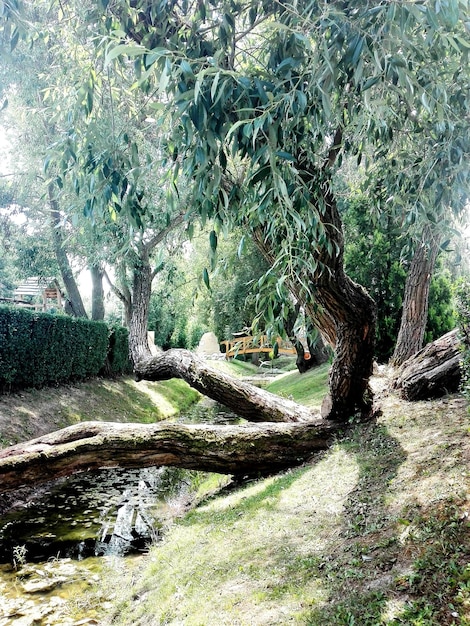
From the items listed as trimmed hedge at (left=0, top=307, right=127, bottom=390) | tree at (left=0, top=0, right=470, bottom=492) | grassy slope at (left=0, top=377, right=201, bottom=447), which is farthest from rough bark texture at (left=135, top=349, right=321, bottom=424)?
trimmed hedge at (left=0, top=307, right=127, bottom=390)

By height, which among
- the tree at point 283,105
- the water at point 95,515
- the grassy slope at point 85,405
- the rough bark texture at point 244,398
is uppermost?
the tree at point 283,105

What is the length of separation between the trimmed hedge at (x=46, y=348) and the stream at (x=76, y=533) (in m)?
3.01

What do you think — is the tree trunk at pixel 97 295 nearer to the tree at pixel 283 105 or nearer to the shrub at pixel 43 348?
the shrub at pixel 43 348

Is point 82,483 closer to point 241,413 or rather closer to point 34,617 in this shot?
point 241,413

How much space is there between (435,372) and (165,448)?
318 centimetres

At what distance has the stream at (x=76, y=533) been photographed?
3.69m

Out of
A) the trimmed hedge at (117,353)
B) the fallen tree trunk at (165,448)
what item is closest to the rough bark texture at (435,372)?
the fallen tree trunk at (165,448)

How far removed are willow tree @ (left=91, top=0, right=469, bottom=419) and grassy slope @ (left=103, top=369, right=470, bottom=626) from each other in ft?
5.48

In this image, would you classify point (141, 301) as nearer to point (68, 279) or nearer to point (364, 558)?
point (68, 279)

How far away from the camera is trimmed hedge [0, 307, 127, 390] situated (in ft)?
29.1

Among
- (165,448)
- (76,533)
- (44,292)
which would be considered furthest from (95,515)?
(44,292)

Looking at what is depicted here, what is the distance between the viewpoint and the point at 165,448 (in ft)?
16.1

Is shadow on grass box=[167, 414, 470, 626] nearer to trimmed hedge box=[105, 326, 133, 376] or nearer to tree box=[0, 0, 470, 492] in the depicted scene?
tree box=[0, 0, 470, 492]

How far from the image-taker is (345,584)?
2.48 m
